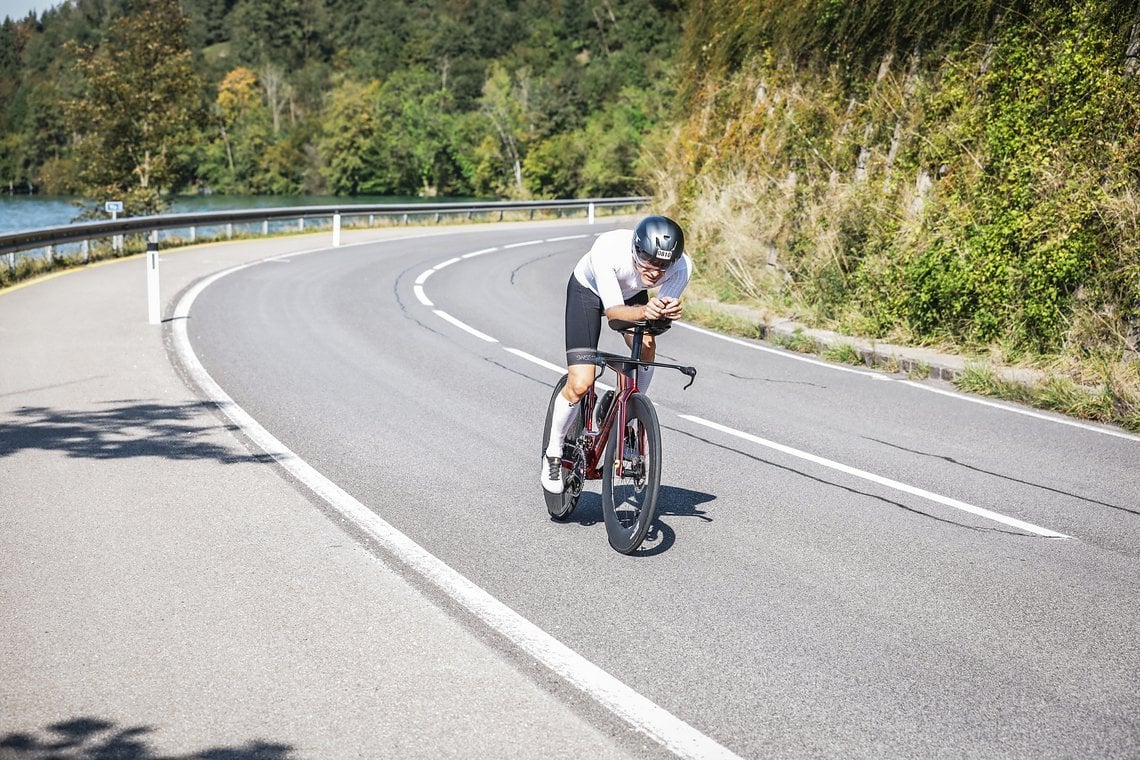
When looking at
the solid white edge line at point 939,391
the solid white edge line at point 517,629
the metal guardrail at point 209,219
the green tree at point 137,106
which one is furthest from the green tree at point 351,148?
the solid white edge line at point 517,629

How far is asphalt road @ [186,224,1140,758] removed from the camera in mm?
3873

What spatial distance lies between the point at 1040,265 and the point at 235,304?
10.9 metres

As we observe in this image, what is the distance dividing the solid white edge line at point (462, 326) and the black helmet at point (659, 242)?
7.95 m

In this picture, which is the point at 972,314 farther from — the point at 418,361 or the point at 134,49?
the point at 134,49

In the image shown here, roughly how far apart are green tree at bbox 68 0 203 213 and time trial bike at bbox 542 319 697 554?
141ft

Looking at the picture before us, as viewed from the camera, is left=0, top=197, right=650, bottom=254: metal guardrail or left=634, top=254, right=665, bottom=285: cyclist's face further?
left=0, top=197, right=650, bottom=254: metal guardrail

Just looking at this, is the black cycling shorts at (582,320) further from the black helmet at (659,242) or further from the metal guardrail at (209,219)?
the metal guardrail at (209,219)

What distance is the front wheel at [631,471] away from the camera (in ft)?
17.4

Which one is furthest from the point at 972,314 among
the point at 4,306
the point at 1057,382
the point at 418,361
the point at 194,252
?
the point at 194,252

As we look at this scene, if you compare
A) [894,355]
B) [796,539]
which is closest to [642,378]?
[796,539]

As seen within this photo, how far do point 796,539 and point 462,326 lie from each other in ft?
29.4

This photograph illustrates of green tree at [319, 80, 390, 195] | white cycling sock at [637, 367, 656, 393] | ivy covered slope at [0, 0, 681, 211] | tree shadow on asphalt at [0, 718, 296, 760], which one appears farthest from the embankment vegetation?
green tree at [319, 80, 390, 195]

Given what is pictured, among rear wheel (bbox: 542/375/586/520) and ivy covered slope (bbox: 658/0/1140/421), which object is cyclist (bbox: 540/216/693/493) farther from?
ivy covered slope (bbox: 658/0/1140/421)

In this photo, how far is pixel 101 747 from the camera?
135 inches
